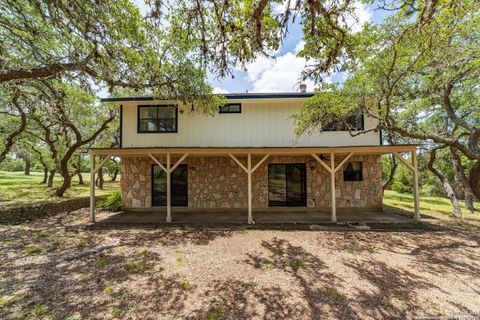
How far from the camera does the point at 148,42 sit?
593cm

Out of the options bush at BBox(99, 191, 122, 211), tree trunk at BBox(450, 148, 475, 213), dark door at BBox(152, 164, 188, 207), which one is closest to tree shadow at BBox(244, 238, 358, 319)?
dark door at BBox(152, 164, 188, 207)

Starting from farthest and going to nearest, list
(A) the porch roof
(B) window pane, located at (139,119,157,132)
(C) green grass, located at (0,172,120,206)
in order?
(C) green grass, located at (0,172,120,206) → (B) window pane, located at (139,119,157,132) → (A) the porch roof

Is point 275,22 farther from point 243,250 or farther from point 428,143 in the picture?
point 428,143

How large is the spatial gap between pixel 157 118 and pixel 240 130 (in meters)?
3.59

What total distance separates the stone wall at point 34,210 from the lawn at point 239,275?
1.87 meters

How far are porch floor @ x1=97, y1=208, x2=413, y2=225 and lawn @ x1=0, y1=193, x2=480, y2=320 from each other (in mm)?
1200

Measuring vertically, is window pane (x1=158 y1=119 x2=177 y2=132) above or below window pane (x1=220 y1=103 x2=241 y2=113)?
below

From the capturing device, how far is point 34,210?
777cm

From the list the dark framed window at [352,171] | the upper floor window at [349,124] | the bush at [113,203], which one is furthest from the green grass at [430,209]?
the bush at [113,203]

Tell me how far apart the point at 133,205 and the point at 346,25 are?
9.53 m

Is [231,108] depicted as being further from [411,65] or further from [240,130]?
[411,65]

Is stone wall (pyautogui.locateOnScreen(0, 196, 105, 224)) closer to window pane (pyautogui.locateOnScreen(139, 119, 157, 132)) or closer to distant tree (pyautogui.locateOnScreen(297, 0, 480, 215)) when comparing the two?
window pane (pyautogui.locateOnScreen(139, 119, 157, 132))

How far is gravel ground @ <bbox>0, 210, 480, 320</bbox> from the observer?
284 centimetres

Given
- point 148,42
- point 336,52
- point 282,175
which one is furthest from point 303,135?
point 148,42
